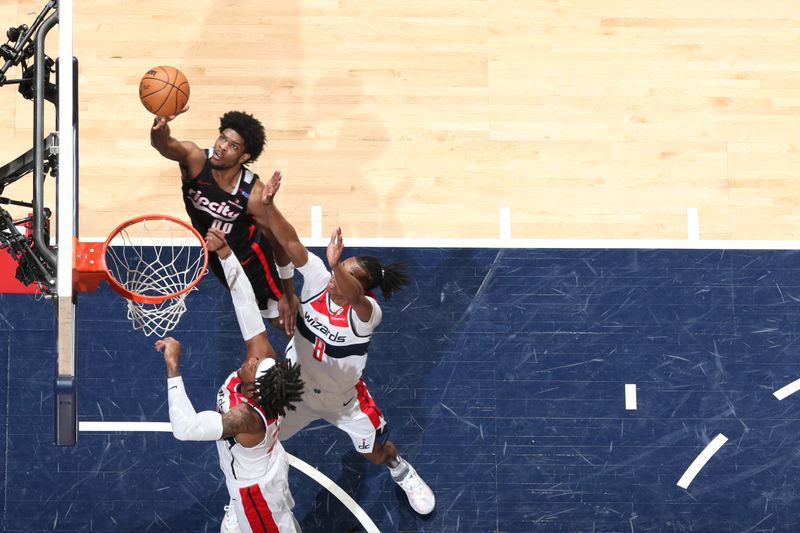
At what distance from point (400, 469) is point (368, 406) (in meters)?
0.61

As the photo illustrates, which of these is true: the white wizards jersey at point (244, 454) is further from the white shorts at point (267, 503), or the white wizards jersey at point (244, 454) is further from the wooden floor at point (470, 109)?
the wooden floor at point (470, 109)

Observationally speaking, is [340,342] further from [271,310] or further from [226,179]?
[226,179]

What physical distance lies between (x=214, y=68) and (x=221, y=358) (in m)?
2.43

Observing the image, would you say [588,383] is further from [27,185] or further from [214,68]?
[27,185]

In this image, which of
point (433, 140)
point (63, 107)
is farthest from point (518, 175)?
point (63, 107)

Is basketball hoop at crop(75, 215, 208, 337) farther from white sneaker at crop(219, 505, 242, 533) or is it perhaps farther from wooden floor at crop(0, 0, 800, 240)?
white sneaker at crop(219, 505, 242, 533)

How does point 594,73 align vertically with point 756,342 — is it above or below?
above

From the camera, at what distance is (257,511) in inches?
267

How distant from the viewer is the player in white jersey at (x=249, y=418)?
255 inches

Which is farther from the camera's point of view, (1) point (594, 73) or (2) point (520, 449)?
(1) point (594, 73)

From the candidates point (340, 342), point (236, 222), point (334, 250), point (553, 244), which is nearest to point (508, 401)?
point (553, 244)

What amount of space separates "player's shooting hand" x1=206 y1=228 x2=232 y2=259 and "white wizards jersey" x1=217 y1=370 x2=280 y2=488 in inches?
36.8

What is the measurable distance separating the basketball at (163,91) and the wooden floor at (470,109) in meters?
1.72

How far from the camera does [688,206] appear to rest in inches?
331
